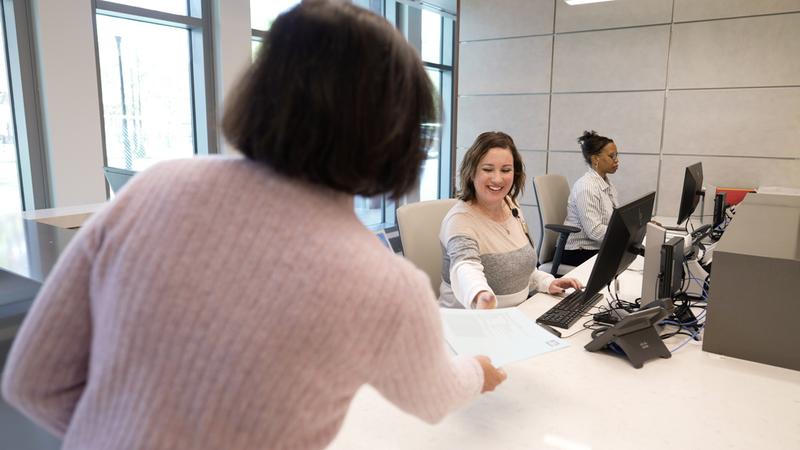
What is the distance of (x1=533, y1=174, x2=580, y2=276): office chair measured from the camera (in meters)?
3.11

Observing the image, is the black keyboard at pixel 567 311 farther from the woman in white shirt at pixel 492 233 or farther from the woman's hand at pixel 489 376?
the woman's hand at pixel 489 376

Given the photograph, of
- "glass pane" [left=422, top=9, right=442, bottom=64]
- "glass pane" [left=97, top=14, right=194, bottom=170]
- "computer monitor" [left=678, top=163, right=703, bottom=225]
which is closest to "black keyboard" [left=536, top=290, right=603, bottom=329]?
"computer monitor" [left=678, top=163, right=703, bottom=225]

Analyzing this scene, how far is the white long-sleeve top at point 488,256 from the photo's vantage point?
1.91 m

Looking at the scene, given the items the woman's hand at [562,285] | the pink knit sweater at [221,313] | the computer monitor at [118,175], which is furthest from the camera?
the computer monitor at [118,175]

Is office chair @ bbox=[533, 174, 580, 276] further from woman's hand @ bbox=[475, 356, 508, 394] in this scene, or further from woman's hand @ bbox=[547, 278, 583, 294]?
woman's hand @ bbox=[475, 356, 508, 394]

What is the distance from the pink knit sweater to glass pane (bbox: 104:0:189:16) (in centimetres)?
355

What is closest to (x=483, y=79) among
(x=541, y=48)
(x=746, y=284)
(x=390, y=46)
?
(x=541, y=48)

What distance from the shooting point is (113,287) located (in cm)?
59

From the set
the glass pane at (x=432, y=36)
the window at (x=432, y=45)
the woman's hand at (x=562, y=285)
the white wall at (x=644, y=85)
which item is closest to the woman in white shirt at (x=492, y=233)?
the woman's hand at (x=562, y=285)

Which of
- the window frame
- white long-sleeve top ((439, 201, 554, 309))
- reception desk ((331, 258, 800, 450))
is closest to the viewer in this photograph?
reception desk ((331, 258, 800, 450))

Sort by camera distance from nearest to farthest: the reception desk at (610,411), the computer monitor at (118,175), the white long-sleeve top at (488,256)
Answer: the reception desk at (610,411) → the white long-sleeve top at (488,256) → the computer monitor at (118,175)

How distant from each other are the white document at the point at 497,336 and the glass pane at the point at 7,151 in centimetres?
308

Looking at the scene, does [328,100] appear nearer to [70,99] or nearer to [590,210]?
[590,210]

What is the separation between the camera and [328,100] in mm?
594
